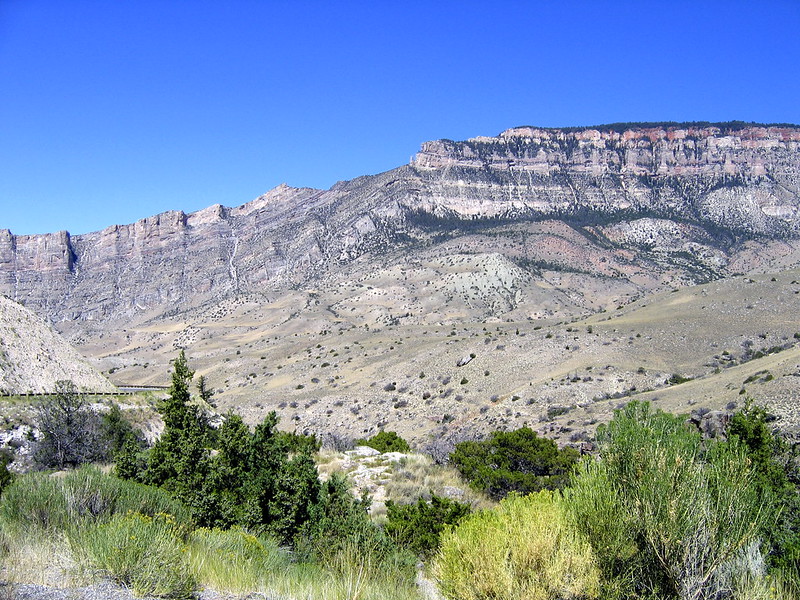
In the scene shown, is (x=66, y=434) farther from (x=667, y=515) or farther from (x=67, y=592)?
(x=667, y=515)

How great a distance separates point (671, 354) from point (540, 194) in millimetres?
115672

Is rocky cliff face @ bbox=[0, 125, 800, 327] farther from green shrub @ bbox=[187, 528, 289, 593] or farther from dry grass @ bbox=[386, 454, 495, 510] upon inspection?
green shrub @ bbox=[187, 528, 289, 593]

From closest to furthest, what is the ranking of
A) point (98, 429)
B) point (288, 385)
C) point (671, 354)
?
point (98, 429), point (671, 354), point (288, 385)

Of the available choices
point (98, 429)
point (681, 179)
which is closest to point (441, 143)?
point (681, 179)

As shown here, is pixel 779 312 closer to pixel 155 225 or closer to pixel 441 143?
pixel 441 143

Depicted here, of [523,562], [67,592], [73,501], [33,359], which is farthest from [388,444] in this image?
[67,592]

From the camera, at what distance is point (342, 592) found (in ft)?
26.4

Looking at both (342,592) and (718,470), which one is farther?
(342,592)

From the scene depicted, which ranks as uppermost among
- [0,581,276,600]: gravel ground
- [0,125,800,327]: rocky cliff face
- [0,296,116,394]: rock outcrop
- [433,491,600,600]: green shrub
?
[0,125,800,327]: rocky cliff face

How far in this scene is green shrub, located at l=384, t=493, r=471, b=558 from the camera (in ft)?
42.5

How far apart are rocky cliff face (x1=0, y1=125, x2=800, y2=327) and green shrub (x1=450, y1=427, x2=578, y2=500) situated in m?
89.9

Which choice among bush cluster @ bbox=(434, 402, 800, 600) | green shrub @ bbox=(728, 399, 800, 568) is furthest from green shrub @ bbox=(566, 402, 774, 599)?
green shrub @ bbox=(728, 399, 800, 568)

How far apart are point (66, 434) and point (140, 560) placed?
1946cm

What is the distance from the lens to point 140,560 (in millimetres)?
7383
